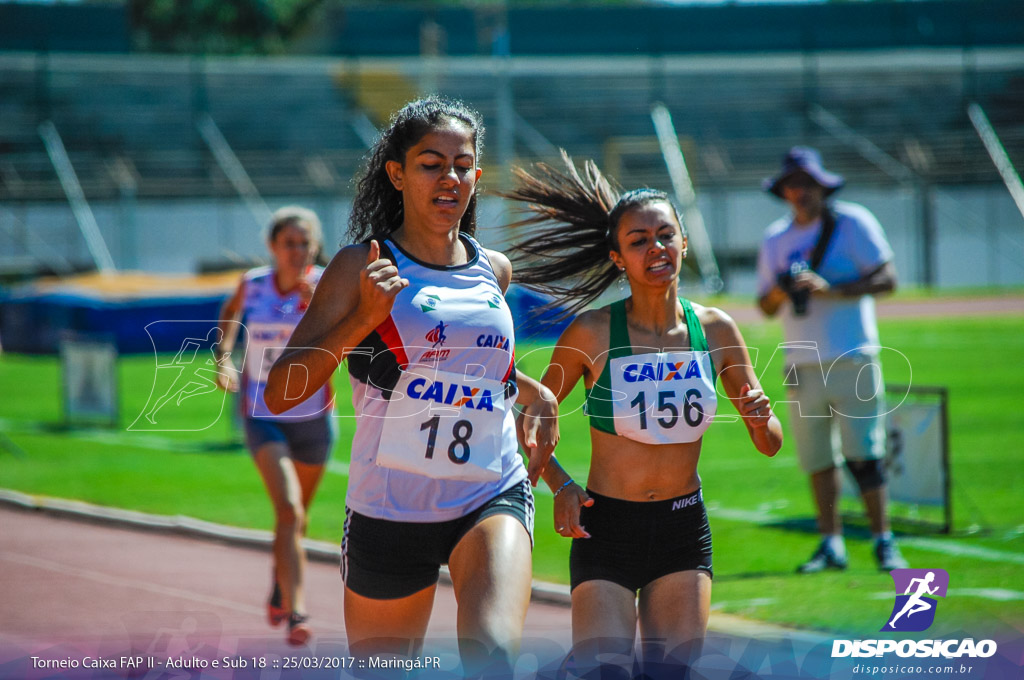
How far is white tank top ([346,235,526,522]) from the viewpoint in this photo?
375cm

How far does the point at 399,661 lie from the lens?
12.4ft

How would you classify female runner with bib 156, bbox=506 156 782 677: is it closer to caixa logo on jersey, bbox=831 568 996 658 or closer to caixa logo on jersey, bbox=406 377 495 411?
caixa logo on jersey, bbox=406 377 495 411

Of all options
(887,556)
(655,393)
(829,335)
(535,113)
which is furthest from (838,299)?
(535,113)

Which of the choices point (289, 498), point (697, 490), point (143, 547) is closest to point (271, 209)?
point (143, 547)

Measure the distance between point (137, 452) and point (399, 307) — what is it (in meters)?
11.2

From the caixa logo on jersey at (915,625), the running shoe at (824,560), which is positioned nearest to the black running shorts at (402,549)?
the caixa logo on jersey at (915,625)

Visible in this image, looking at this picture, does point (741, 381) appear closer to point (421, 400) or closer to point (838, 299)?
point (421, 400)

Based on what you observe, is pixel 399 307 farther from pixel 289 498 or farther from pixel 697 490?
pixel 289 498

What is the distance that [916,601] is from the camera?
5422 mm

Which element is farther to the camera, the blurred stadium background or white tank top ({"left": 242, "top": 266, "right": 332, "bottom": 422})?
the blurred stadium background

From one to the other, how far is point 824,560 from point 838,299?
5.28 ft

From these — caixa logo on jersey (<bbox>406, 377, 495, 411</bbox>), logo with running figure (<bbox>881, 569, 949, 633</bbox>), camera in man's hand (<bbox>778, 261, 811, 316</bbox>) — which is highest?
camera in man's hand (<bbox>778, 261, 811, 316</bbox>)

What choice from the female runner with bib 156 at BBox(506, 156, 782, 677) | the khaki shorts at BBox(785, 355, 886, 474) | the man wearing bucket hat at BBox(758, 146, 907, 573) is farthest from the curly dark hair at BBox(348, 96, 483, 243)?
the khaki shorts at BBox(785, 355, 886, 474)

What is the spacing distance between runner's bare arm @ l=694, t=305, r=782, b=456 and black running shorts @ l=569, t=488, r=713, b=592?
36cm
